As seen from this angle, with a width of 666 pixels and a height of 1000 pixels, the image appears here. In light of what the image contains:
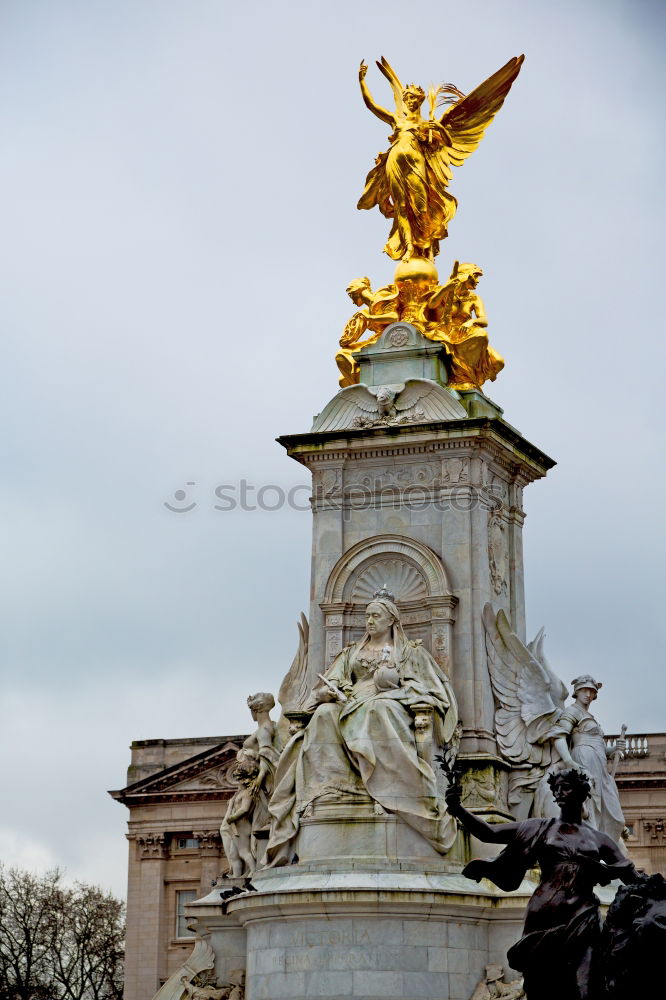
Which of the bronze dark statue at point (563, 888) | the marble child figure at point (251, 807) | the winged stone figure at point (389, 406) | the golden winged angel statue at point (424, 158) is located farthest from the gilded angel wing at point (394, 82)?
the bronze dark statue at point (563, 888)

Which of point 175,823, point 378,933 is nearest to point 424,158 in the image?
point 378,933

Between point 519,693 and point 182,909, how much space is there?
33133 millimetres

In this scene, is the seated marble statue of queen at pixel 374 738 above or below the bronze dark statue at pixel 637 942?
above

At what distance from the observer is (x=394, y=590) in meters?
26.1

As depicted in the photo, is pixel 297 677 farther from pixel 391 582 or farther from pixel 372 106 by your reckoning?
pixel 372 106

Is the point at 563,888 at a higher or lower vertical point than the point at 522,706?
lower

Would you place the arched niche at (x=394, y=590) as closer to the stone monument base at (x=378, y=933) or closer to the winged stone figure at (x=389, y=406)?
the winged stone figure at (x=389, y=406)

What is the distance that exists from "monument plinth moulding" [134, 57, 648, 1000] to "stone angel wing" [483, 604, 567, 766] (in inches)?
1.1

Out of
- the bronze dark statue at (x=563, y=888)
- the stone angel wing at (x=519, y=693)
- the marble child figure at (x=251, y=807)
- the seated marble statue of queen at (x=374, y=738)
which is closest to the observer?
the bronze dark statue at (x=563, y=888)

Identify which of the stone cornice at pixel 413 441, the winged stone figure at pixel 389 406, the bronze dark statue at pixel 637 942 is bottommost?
the bronze dark statue at pixel 637 942

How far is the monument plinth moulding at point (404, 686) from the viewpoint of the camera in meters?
22.9

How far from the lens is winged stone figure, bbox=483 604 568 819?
989 inches

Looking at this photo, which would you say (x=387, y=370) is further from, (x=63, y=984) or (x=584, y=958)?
(x=63, y=984)

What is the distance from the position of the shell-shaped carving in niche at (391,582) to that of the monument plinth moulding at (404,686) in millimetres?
31
